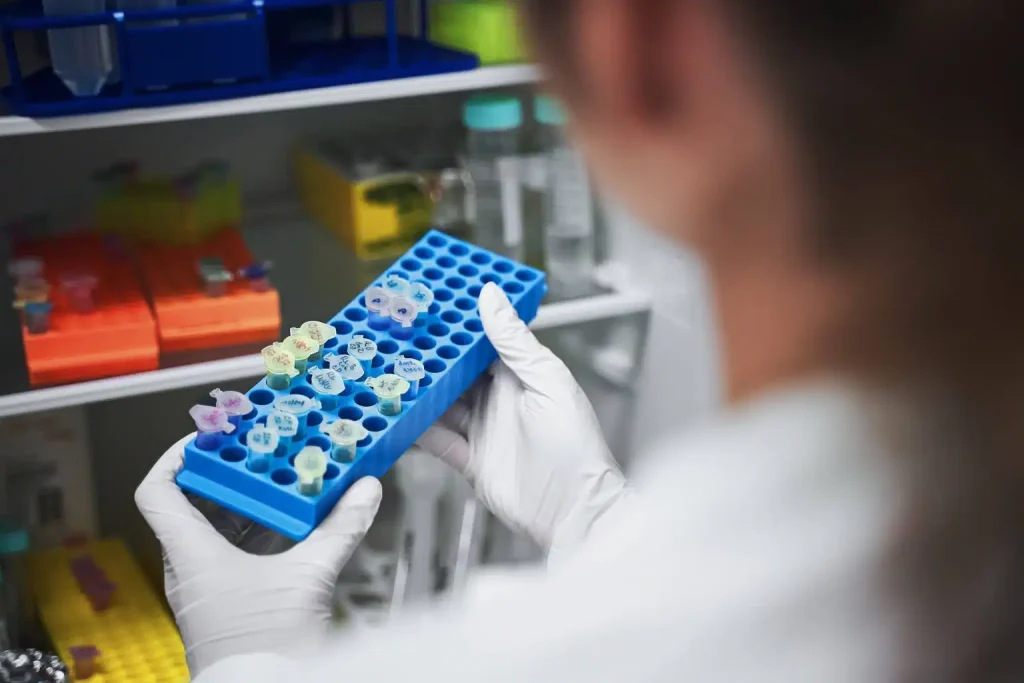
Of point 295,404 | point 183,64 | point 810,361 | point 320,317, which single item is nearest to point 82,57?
point 183,64

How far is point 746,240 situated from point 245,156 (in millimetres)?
1181

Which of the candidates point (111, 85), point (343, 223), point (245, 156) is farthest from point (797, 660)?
point (245, 156)

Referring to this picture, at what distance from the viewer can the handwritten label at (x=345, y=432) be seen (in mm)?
812

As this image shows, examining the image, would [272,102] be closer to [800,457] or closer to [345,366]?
[345,366]

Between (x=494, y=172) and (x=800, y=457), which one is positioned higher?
(x=800, y=457)

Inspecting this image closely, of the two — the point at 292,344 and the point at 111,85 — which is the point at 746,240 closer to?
the point at 292,344

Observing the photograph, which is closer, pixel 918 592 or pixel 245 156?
pixel 918 592

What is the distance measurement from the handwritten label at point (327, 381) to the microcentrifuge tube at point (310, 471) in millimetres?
88

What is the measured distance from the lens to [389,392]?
33.6 inches

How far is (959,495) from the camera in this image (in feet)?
1.22

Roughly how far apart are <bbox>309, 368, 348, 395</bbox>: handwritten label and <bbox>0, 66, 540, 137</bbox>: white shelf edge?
326mm

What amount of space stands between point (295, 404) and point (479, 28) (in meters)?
0.61

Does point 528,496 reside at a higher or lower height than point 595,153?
lower

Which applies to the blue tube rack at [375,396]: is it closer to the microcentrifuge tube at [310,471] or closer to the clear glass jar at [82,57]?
the microcentrifuge tube at [310,471]
